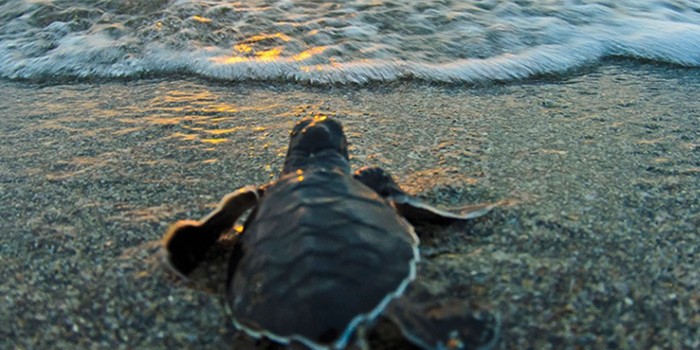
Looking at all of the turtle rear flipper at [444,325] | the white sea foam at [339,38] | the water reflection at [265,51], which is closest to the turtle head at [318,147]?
the turtle rear flipper at [444,325]

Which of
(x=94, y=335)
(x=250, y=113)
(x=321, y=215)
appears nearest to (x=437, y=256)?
(x=321, y=215)

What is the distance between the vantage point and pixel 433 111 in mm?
3113

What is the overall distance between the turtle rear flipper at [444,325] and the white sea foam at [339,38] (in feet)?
8.30

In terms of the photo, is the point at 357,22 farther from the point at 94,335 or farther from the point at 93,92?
the point at 94,335

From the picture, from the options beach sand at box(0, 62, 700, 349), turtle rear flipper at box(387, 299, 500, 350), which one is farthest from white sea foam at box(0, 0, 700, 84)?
turtle rear flipper at box(387, 299, 500, 350)

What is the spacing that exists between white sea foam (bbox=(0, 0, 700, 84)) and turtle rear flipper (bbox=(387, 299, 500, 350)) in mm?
2530

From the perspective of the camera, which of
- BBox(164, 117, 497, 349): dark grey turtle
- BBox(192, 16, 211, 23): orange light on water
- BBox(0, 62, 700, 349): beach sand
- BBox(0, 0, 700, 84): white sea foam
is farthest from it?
BBox(192, 16, 211, 23): orange light on water

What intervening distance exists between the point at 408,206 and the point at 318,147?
13.9 inches

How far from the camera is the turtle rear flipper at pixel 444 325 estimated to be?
1.23 metres

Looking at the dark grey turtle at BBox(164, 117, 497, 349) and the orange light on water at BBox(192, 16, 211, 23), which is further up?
the dark grey turtle at BBox(164, 117, 497, 349)

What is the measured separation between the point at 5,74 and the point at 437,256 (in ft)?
12.2

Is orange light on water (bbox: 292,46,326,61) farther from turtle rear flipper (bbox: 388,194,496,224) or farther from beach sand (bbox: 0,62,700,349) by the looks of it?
turtle rear flipper (bbox: 388,194,496,224)

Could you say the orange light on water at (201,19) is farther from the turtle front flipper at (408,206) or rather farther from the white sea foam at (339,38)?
the turtle front flipper at (408,206)

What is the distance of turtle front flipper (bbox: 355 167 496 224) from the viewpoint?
1817mm
